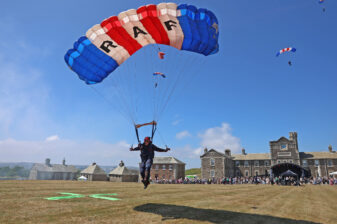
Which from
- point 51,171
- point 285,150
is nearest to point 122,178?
point 51,171

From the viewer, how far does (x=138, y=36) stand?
11250 mm

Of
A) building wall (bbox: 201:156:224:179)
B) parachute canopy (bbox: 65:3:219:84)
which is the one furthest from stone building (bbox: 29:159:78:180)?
parachute canopy (bbox: 65:3:219:84)

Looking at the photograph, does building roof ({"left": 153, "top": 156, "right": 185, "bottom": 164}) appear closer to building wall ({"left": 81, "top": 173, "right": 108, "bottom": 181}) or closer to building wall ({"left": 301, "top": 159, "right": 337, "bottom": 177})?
building wall ({"left": 81, "top": 173, "right": 108, "bottom": 181})

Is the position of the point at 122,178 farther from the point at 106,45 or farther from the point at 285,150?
the point at 106,45

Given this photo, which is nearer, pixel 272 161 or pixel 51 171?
pixel 272 161

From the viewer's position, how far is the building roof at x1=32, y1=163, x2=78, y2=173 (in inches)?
2908

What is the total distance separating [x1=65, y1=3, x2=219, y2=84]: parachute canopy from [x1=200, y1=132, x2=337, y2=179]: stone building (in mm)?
51516

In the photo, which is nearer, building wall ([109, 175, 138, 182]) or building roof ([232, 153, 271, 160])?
building wall ([109, 175, 138, 182])

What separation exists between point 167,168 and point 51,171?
41.8 metres

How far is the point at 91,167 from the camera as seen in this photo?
65062 mm

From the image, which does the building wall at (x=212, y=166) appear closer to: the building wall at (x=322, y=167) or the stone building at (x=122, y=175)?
the stone building at (x=122, y=175)

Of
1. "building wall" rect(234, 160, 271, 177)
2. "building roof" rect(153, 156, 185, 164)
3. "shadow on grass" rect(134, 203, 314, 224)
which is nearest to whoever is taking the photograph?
"shadow on grass" rect(134, 203, 314, 224)

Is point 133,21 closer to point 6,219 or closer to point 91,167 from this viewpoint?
point 6,219

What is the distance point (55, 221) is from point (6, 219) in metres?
1.52
